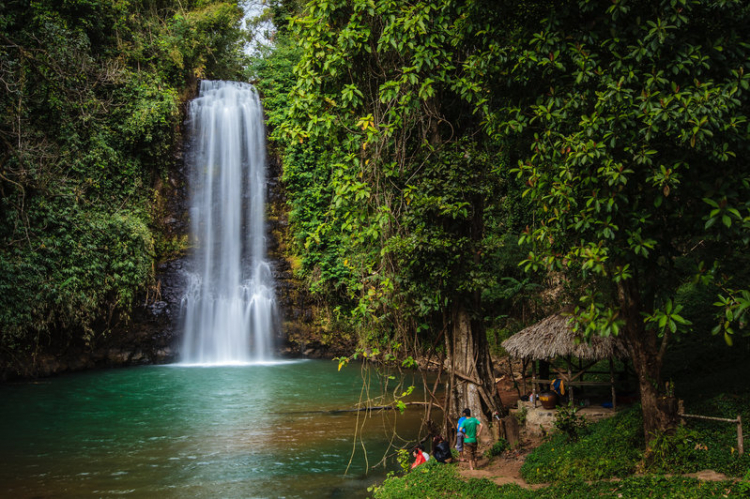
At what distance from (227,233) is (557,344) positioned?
17.7m

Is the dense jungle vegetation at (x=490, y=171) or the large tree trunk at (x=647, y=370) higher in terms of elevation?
the dense jungle vegetation at (x=490, y=171)

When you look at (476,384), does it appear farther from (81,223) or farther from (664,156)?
(81,223)

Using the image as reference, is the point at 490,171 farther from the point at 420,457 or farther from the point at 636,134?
the point at 420,457

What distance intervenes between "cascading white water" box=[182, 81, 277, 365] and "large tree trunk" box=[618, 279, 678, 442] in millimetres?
17448

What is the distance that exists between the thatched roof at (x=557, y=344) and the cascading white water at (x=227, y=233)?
1448 cm

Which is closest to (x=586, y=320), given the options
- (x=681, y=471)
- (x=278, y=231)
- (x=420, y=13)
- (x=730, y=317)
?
(x=730, y=317)

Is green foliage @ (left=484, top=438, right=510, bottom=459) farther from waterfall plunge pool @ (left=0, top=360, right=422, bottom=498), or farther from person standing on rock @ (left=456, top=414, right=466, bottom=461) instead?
waterfall plunge pool @ (left=0, top=360, right=422, bottom=498)

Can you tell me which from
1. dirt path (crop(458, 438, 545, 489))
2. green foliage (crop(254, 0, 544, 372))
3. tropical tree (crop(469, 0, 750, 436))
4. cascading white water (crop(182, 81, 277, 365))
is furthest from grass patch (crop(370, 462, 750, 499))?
cascading white water (crop(182, 81, 277, 365))

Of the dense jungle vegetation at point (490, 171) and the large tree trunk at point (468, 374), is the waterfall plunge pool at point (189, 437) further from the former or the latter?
the dense jungle vegetation at point (490, 171)

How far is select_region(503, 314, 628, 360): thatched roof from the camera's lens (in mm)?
9227

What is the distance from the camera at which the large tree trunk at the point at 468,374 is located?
358 inches

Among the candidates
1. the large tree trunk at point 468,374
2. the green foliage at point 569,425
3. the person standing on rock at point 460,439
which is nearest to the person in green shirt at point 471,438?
the person standing on rock at point 460,439

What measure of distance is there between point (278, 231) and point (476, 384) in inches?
669

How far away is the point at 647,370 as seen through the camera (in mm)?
6840
